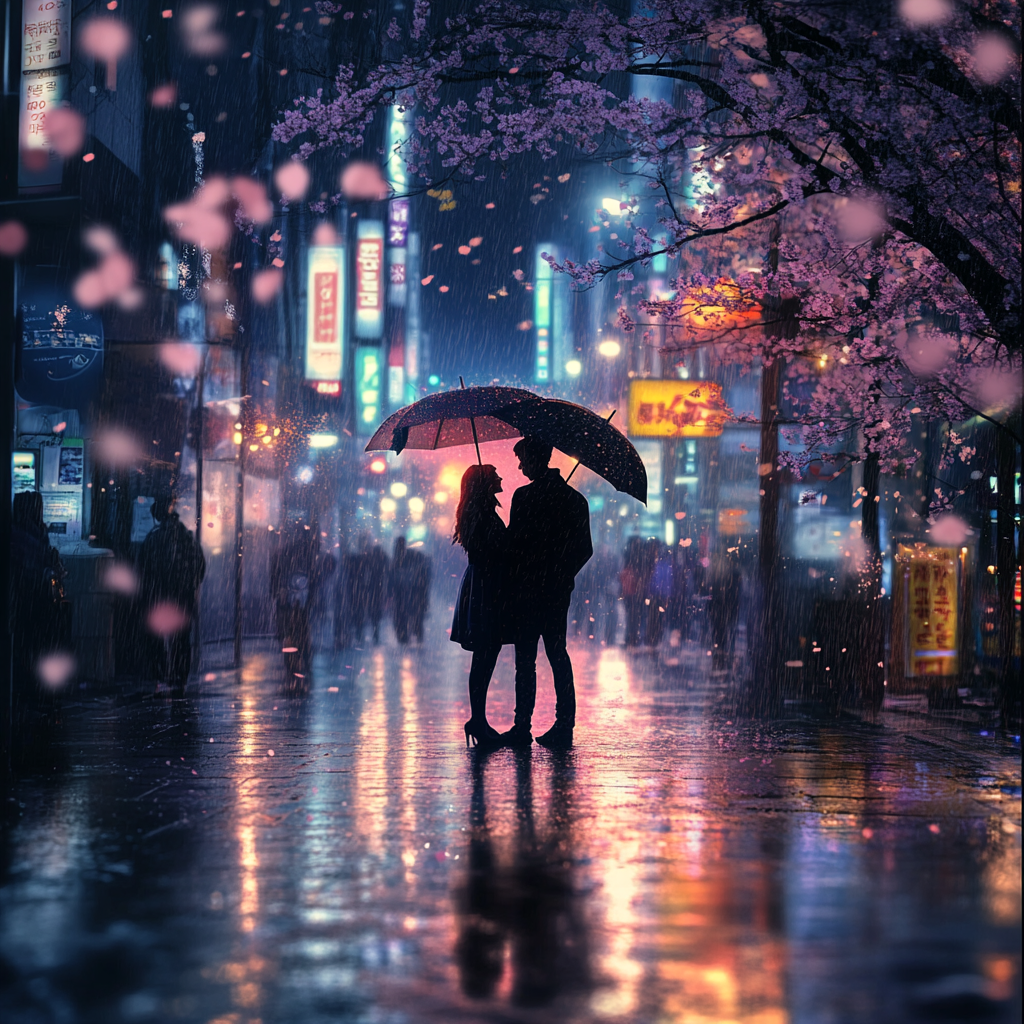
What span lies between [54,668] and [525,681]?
462 cm

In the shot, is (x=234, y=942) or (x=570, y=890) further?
(x=570, y=890)

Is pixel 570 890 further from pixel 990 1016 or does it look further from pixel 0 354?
pixel 0 354

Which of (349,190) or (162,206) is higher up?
(349,190)

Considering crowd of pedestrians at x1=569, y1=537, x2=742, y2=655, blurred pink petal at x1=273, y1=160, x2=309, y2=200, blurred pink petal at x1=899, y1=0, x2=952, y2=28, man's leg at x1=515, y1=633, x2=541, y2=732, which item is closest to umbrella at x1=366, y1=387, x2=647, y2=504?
man's leg at x1=515, y1=633, x2=541, y2=732

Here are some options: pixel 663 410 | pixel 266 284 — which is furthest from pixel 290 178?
pixel 663 410

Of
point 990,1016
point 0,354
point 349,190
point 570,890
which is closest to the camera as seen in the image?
point 990,1016

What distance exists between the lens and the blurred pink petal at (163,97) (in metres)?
23.7

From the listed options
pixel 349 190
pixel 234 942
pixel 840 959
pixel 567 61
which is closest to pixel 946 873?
pixel 840 959

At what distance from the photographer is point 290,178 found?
1379 inches

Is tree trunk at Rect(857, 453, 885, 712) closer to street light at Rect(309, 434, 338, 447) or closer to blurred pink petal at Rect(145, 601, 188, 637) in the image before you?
blurred pink petal at Rect(145, 601, 188, 637)

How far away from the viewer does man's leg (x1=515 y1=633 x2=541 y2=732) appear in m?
10.1

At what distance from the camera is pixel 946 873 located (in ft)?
19.9

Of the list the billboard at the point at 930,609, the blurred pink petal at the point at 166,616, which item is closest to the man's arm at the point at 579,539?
the billboard at the point at 930,609

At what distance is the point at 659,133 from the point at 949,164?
8.45 feet
